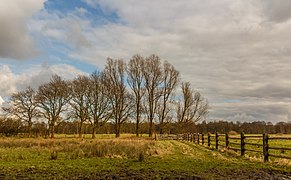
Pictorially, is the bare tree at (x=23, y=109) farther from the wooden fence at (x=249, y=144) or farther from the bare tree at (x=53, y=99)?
the wooden fence at (x=249, y=144)

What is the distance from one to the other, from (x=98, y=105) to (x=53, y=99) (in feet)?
26.0

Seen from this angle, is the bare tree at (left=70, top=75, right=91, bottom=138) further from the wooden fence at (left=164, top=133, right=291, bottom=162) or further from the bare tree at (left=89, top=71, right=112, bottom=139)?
the wooden fence at (left=164, top=133, right=291, bottom=162)

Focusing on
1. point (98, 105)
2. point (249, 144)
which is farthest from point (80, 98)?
point (249, 144)

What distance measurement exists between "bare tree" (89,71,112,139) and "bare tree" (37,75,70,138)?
14.7 ft

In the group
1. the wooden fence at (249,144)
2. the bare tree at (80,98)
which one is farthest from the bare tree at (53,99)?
the wooden fence at (249,144)

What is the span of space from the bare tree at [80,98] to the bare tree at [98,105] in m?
0.72

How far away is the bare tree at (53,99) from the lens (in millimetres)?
51188

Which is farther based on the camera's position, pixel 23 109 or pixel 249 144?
pixel 23 109

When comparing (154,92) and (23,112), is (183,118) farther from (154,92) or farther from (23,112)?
(23,112)

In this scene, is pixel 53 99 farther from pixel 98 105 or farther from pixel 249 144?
pixel 249 144

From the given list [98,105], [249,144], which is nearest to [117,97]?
[98,105]

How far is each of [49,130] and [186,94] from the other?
28.4 metres

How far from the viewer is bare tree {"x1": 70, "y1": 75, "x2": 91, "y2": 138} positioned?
51.2 metres

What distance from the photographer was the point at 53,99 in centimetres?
5147
